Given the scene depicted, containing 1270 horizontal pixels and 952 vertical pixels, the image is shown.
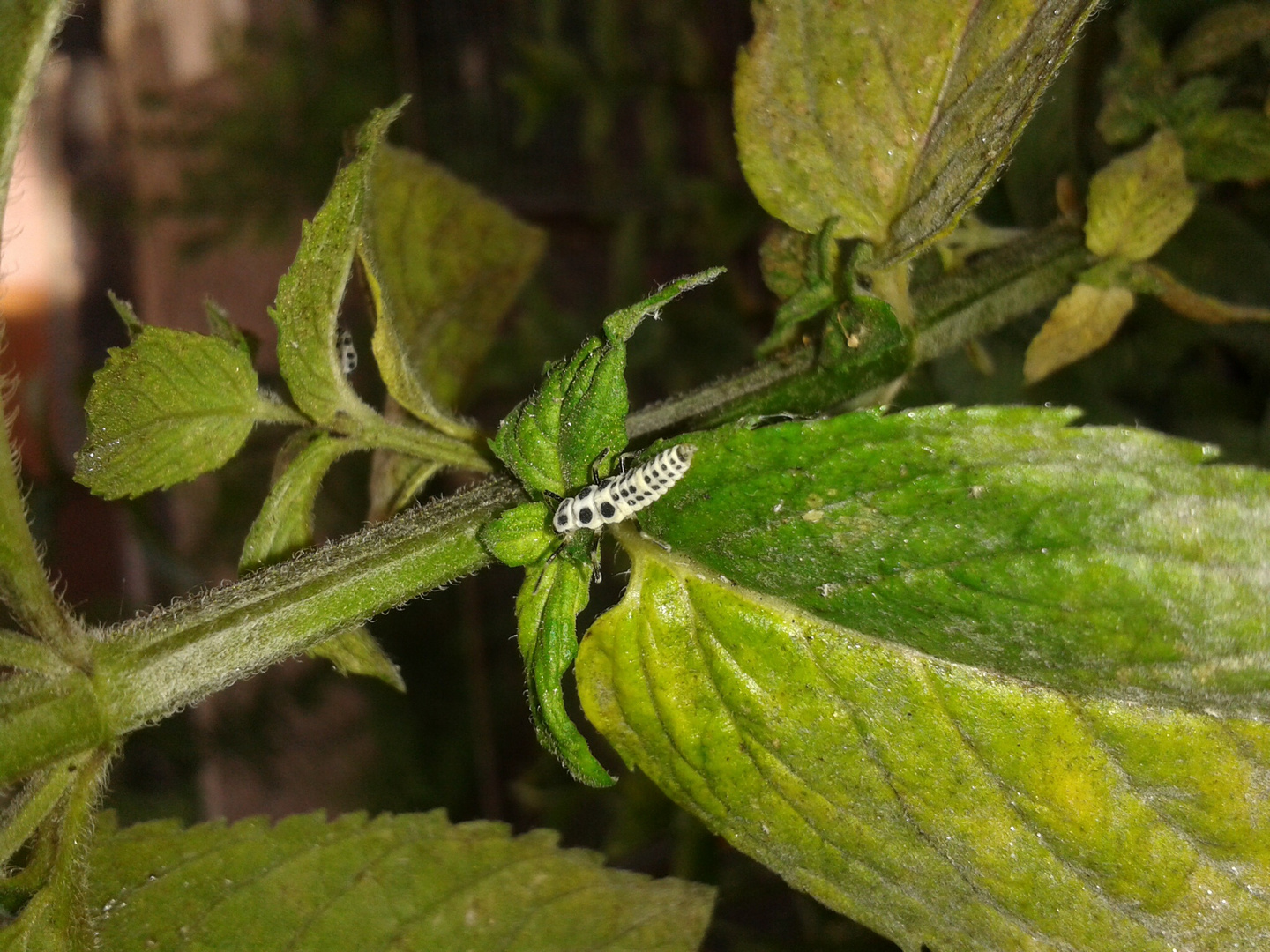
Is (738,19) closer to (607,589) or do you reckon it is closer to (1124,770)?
(607,589)

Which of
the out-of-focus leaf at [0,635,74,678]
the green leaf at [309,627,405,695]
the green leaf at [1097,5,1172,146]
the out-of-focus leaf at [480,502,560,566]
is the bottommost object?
the green leaf at [309,627,405,695]

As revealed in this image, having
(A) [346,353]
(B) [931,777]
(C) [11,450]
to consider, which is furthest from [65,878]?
(B) [931,777]

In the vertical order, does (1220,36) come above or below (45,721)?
above

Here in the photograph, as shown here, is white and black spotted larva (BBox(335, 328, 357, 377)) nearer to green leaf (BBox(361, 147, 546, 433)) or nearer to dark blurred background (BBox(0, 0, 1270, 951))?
green leaf (BBox(361, 147, 546, 433))

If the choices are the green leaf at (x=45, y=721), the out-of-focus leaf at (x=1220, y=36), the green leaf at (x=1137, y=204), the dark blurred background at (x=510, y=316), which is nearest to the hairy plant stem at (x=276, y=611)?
the green leaf at (x=45, y=721)

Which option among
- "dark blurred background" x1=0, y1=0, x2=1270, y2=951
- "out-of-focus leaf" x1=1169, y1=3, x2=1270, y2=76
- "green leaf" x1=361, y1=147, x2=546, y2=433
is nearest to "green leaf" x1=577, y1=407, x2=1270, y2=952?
"dark blurred background" x1=0, y1=0, x2=1270, y2=951

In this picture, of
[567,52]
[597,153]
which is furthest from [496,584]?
[567,52]

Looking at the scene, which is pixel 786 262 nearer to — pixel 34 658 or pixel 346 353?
pixel 346 353
